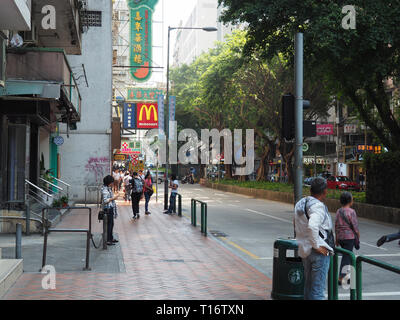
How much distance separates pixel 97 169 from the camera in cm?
2977

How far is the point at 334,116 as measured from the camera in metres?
59.3

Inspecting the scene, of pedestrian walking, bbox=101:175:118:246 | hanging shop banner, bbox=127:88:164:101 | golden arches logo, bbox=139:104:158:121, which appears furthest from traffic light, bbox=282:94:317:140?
hanging shop banner, bbox=127:88:164:101

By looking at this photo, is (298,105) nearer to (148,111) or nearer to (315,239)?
(315,239)

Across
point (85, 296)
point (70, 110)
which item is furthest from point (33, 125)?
point (85, 296)

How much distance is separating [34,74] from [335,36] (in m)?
9.59

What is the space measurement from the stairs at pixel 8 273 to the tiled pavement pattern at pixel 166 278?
10cm

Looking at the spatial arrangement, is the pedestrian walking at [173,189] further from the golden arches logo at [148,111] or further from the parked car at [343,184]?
the parked car at [343,184]

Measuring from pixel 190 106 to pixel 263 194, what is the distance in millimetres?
23332

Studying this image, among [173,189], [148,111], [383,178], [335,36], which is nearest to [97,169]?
[148,111]

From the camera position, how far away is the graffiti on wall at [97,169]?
2962 centimetres

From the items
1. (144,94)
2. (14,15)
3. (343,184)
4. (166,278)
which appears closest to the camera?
(166,278)
